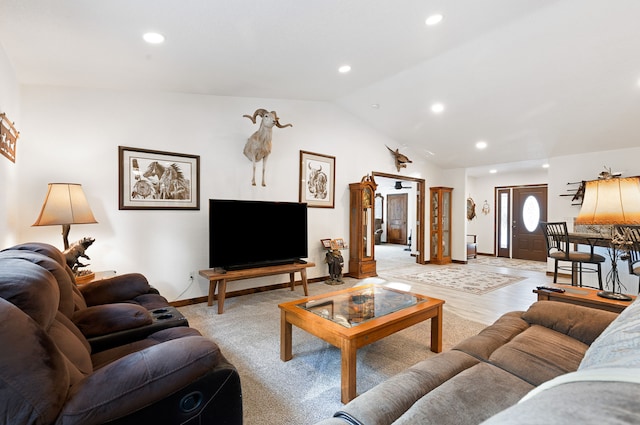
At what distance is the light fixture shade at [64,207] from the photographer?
105 inches

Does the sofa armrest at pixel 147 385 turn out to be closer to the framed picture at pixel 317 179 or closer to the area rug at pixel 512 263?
the framed picture at pixel 317 179

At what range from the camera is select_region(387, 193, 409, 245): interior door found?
38.6 ft

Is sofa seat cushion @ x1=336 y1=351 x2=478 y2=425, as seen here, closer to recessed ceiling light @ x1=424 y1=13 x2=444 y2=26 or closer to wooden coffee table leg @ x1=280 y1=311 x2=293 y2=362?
wooden coffee table leg @ x1=280 y1=311 x2=293 y2=362

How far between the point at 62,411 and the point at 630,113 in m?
6.46

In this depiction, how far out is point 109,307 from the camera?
1860mm

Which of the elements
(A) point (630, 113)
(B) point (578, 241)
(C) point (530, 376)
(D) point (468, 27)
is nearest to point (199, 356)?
(C) point (530, 376)

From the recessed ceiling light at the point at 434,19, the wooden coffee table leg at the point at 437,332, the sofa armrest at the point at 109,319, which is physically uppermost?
the recessed ceiling light at the point at 434,19

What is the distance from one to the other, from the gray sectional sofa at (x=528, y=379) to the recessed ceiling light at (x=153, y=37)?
2809 mm

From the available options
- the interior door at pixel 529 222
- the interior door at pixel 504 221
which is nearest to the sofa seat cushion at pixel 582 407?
the interior door at pixel 529 222

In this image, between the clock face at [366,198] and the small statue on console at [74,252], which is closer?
the small statue on console at [74,252]

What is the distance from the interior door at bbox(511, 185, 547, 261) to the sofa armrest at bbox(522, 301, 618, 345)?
7.13 meters

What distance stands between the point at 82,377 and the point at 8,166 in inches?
98.1

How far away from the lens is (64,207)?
8.99 feet

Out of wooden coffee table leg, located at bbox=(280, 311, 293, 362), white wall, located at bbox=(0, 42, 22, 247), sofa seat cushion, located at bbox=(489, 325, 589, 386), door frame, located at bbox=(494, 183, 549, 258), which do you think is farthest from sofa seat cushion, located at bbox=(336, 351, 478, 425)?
door frame, located at bbox=(494, 183, 549, 258)
